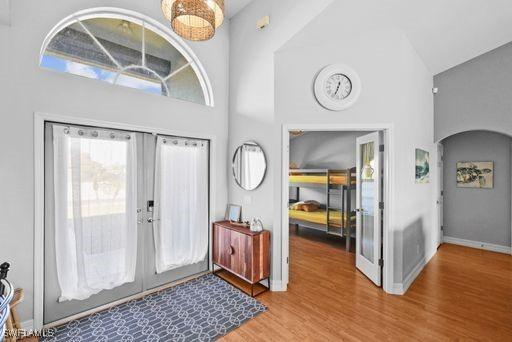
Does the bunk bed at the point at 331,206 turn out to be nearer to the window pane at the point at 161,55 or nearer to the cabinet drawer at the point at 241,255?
the cabinet drawer at the point at 241,255

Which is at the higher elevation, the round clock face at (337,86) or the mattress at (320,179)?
the round clock face at (337,86)

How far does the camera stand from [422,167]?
3.56 m

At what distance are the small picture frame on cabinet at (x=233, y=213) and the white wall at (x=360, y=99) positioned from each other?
0.25m

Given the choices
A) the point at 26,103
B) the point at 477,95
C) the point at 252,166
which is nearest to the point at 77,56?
the point at 26,103

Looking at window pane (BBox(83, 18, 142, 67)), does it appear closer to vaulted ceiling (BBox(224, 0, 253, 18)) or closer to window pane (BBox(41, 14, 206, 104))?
window pane (BBox(41, 14, 206, 104))

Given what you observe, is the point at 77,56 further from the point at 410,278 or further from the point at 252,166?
the point at 410,278

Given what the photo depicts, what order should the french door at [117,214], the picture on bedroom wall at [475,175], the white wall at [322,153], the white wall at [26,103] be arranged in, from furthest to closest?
1. the white wall at [322,153]
2. the picture on bedroom wall at [475,175]
3. the french door at [117,214]
4. the white wall at [26,103]

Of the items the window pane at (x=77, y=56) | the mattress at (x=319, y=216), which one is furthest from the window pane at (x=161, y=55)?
the mattress at (x=319, y=216)

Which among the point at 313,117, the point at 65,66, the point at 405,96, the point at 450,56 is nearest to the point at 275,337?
the point at 313,117

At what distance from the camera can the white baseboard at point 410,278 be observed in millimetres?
2900

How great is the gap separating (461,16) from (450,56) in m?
1.08

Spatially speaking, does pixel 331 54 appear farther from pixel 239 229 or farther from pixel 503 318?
pixel 503 318

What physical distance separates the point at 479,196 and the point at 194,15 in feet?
19.9

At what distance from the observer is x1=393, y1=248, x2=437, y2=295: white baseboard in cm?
290
